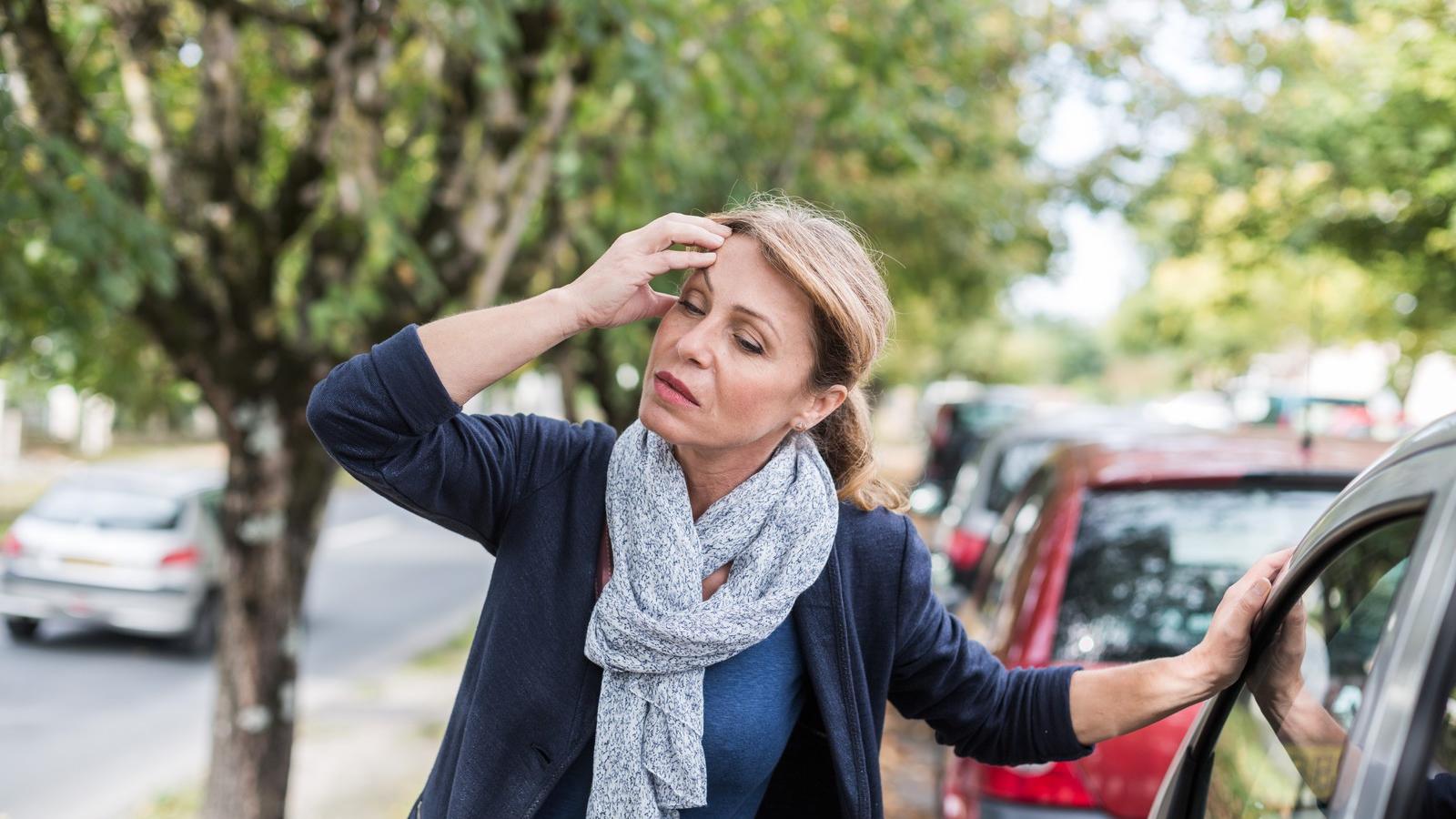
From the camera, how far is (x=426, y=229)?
5984mm

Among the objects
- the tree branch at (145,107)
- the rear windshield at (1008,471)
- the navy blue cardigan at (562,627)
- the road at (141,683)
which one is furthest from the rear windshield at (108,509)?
the navy blue cardigan at (562,627)

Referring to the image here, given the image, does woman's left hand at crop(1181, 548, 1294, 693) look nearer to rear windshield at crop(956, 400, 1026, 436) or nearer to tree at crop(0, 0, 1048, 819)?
tree at crop(0, 0, 1048, 819)

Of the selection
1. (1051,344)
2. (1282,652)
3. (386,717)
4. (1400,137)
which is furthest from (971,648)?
(1051,344)

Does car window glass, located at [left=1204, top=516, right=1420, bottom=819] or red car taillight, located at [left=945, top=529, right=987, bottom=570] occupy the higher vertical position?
car window glass, located at [left=1204, top=516, right=1420, bottom=819]

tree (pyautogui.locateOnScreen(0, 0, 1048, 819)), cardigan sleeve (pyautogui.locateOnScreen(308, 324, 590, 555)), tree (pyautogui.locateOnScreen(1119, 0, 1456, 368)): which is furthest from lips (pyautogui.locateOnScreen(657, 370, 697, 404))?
tree (pyautogui.locateOnScreen(1119, 0, 1456, 368))

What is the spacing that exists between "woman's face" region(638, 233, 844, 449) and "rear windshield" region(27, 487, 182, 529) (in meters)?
10.2

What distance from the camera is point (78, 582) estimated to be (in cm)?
1096

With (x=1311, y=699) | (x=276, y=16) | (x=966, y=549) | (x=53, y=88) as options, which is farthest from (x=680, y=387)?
(x=966, y=549)

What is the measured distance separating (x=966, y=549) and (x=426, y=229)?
13.2 ft

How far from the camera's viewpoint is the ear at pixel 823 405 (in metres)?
2.20

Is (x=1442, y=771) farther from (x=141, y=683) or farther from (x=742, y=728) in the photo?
(x=141, y=683)

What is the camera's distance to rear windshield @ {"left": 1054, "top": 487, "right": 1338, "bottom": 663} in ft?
11.8

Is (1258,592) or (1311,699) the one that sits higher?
(1258,592)

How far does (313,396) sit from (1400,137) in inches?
559
